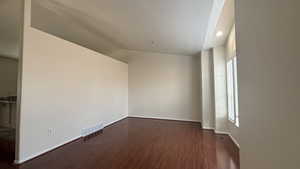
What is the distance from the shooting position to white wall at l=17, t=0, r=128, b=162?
2.68 metres

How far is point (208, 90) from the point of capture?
4969 mm

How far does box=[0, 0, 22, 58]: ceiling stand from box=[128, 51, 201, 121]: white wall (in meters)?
3.92

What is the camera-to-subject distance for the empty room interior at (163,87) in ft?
2.39

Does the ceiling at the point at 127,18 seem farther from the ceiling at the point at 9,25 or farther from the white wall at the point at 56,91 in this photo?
the white wall at the point at 56,91

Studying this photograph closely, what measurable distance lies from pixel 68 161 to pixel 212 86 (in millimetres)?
4364

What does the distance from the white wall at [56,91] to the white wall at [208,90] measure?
3334 mm

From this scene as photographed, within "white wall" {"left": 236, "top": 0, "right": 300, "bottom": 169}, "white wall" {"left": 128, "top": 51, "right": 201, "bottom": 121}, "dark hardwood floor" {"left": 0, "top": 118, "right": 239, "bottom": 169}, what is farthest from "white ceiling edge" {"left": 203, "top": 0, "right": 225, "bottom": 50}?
"dark hardwood floor" {"left": 0, "top": 118, "right": 239, "bottom": 169}

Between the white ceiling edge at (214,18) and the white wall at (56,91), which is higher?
the white ceiling edge at (214,18)

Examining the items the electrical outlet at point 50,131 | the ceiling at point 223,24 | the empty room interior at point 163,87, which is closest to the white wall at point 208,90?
the empty room interior at point 163,87

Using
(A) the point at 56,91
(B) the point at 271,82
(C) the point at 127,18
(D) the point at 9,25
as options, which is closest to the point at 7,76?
(D) the point at 9,25

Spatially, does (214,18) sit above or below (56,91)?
above

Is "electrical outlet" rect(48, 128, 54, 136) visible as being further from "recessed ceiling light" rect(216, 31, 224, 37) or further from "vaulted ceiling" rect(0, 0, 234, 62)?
"recessed ceiling light" rect(216, 31, 224, 37)

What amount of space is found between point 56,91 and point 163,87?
13.4ft

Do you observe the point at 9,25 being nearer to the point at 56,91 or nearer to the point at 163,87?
the point at 56,91
